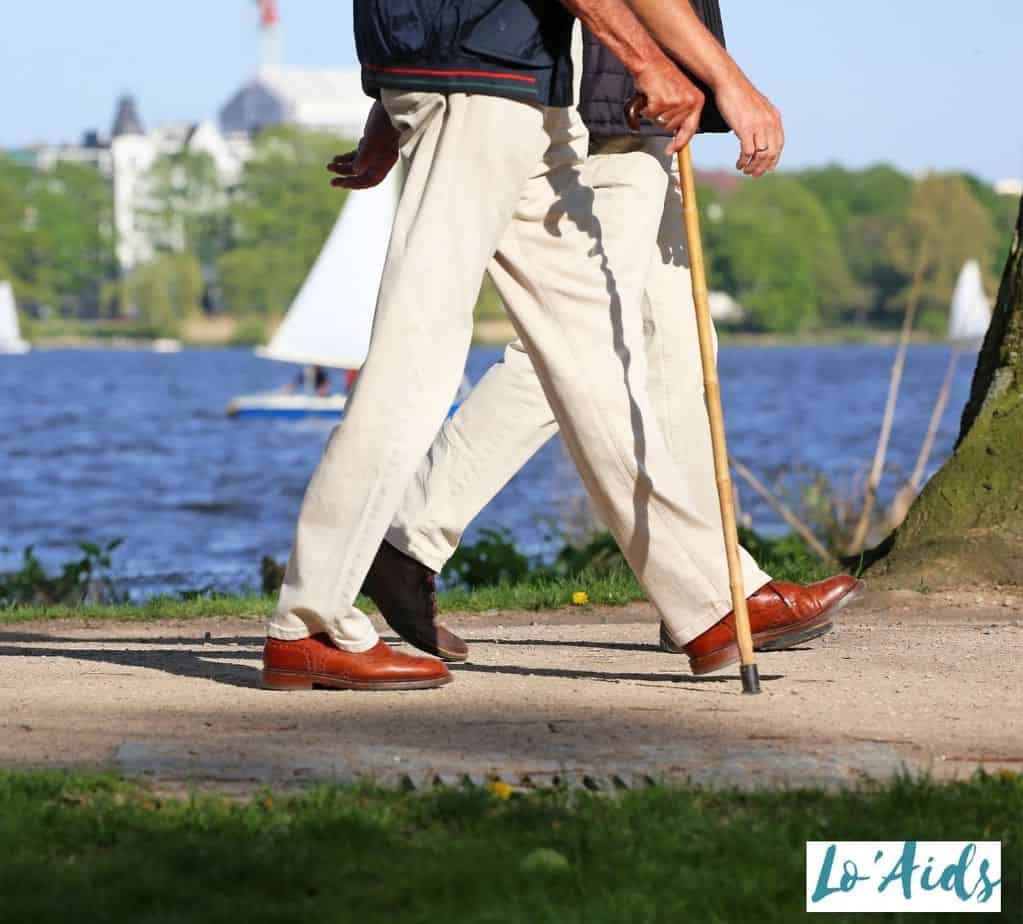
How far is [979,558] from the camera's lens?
6605 mm

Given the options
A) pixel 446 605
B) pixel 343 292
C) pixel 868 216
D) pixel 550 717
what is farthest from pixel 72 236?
pixel 550 717

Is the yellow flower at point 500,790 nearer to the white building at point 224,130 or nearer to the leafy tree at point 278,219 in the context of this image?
the leafy tree at point 278,219

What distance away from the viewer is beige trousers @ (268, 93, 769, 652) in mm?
4199

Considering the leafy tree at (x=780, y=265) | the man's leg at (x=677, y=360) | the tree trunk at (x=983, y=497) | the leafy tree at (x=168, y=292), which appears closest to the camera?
the man's leg at (x=677, y=360)

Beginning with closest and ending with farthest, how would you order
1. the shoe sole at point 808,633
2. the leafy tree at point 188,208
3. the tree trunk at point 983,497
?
the shoe sole at point 808,633
the tree trunk at point 983,497
the leafy tree at point 188,208

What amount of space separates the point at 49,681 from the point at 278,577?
5443 mm

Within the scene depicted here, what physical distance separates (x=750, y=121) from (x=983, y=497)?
112 inches

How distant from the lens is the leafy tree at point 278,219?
409 feet

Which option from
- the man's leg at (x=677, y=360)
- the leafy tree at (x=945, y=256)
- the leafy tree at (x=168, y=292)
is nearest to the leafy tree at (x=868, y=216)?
the leafy tree at (x=945, y=256)

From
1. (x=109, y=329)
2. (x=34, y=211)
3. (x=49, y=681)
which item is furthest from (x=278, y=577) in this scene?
(x=34, y=211)

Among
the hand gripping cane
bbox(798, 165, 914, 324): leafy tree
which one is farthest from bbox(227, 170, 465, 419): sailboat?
bbox(798, 165, 914, 324): leafy tree

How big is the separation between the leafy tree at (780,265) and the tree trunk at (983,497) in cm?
13019

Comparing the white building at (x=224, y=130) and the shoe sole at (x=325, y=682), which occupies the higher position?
the white building at (x=224, y=130)

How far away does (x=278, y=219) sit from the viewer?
133000 millimetres
